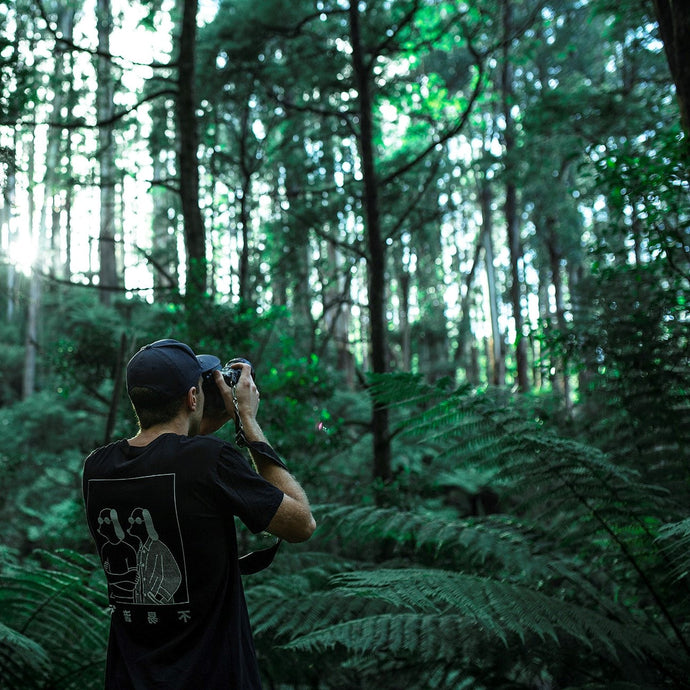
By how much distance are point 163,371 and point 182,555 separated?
Result: 1.52 ft

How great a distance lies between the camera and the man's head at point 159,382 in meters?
1.73

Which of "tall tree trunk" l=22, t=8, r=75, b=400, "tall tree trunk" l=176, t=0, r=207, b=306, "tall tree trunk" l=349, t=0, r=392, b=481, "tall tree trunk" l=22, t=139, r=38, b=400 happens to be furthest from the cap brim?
"tall tree trunk" l=22, t=139, r=38, b=400

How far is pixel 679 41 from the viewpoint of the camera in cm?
312

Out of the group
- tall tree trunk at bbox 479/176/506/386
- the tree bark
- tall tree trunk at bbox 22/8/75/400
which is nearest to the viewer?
the tree bark

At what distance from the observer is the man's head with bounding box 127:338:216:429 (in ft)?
5.66

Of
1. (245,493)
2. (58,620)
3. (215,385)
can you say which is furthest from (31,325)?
(245,493)

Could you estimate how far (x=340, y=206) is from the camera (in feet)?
36.1

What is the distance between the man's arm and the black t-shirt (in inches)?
1.4

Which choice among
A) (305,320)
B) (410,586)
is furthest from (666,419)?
(305,320)

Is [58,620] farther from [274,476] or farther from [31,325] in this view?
[31,325]

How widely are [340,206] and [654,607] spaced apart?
8.65 m

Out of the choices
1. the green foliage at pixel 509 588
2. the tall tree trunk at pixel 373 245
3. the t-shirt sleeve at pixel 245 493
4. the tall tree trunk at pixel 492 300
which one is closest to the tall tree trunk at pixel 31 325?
the tall tree trunk at pixel 492 300

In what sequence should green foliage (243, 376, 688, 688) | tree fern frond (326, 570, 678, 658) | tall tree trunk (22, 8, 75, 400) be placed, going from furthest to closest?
tall tree trunk (22, 8, 75, 400)
green foliage (243, 376, 688, 688)
tree fern frond (326, 570, 678, 658)

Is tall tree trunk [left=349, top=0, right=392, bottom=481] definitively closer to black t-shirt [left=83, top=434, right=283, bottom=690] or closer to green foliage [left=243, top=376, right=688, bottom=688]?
green foliage [left=243, top=376, right=688, bottom=688]
